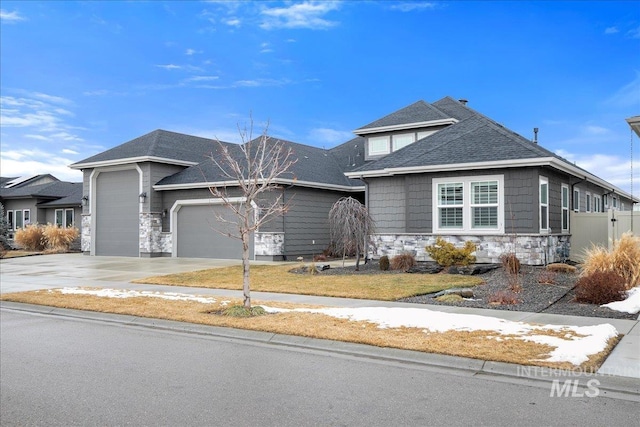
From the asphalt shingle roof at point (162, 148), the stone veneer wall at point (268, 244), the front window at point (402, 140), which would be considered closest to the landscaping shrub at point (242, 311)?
the stone veneer wall at point (268, 244)

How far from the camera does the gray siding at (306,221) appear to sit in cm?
2388

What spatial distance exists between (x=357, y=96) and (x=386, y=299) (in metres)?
16.7

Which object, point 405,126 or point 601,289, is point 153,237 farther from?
point 601,289

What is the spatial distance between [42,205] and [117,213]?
13.0 metres

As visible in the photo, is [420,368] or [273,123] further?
[273,123]

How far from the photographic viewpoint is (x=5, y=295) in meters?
13.7

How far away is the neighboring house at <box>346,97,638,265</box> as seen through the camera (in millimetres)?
17109

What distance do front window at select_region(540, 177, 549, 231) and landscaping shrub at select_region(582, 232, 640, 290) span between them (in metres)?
4.73

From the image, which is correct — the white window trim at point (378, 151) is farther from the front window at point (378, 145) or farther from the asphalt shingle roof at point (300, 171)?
the asphalt shingle roof at point (300, 171)

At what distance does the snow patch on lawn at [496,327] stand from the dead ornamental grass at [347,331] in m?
0.14

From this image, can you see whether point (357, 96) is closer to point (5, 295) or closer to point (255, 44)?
point (255, 44)

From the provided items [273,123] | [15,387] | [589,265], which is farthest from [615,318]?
[273,123]

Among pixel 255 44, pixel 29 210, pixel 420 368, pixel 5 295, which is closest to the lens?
pixel 420 368

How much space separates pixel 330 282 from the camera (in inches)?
591
